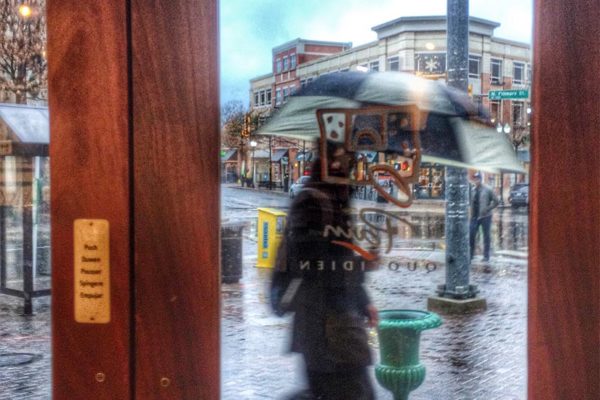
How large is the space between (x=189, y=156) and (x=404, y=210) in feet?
3.59

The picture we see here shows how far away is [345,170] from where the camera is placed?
91.6 inches

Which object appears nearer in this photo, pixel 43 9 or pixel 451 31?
pixel 43 9

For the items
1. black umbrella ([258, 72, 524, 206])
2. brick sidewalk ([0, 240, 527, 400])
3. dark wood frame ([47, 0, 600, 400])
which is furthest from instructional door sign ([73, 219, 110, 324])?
brick sidewalk ([0, 240, 527, 400])

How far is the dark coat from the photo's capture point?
258 centimetres

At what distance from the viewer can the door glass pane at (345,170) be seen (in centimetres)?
122

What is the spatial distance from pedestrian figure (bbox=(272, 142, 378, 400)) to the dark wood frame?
→ 4.26 ft

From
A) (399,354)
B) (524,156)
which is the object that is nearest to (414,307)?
(399,354)

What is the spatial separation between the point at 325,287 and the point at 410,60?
1294 millimetres

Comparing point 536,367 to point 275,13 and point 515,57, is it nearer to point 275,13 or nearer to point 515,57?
point 515,57

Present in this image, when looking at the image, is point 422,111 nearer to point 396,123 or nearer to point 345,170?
point 396,123

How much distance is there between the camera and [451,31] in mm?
1459

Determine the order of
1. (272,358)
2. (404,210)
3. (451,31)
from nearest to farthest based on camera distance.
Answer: (451,31) < (404,210) < (272,358)

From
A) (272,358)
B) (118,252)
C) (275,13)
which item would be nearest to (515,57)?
(275,13)

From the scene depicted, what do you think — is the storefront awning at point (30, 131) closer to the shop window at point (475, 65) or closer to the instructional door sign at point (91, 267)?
the instructional door sign at point (91, 267)
